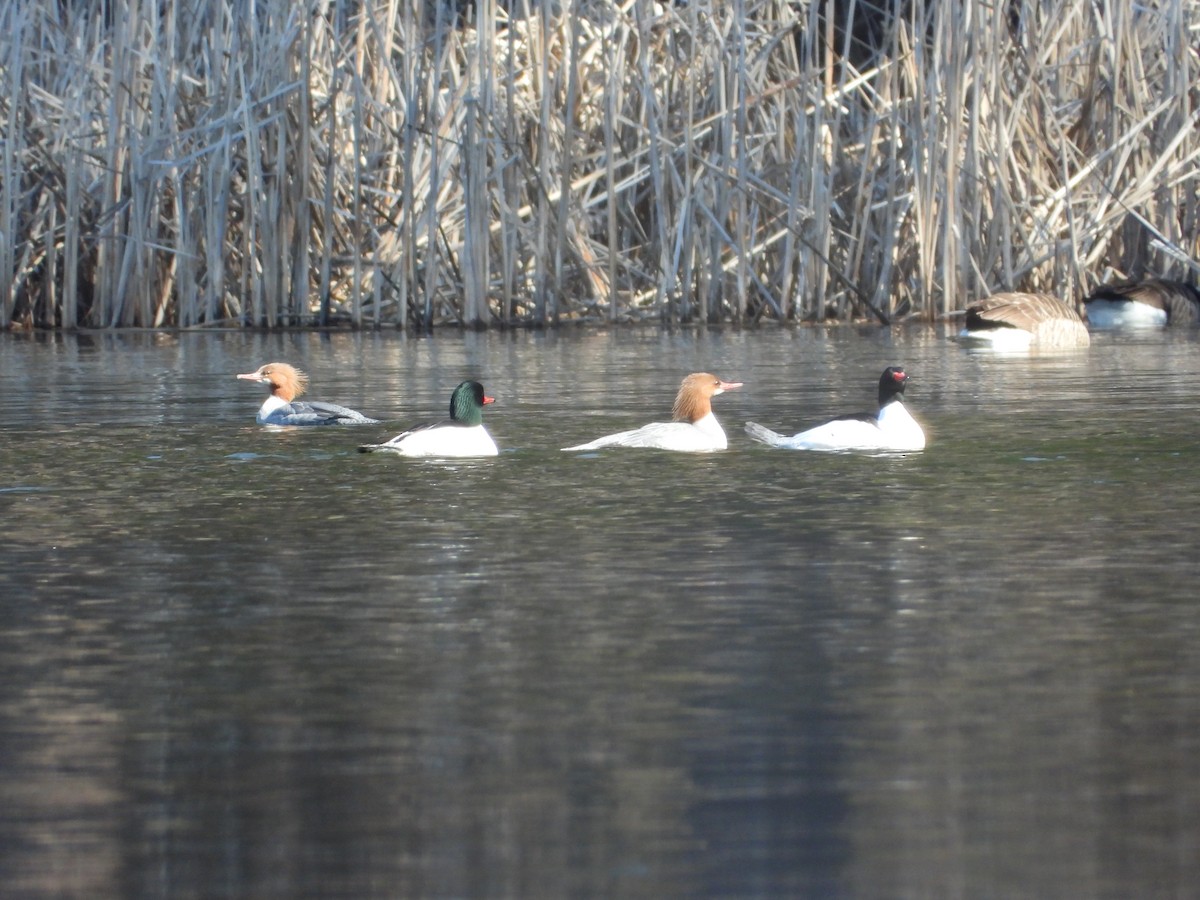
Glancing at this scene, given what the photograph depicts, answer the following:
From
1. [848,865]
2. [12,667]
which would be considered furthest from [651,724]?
[12,667]

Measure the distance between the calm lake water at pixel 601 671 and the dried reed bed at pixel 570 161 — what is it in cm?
782

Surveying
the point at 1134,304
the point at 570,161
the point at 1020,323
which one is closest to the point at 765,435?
the point at 1020,323

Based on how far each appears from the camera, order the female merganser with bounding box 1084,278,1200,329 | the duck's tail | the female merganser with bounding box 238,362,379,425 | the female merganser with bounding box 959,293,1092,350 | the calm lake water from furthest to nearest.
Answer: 1. the female merganser with bounding box 1084,278,1200,329
2. the female merganser with bounding box 959,293,1092,350
3. the female merganser with bounding box 238,362,379,425
4. the duck's tail
5. the calm lake water

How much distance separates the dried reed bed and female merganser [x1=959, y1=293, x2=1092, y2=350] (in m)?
1.55

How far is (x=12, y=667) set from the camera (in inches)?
192

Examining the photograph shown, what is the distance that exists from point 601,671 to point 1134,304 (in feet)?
45.5

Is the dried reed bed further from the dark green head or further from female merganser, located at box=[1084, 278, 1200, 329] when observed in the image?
the dark green head

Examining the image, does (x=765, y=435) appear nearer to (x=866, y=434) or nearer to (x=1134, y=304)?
(x=866, y=434)

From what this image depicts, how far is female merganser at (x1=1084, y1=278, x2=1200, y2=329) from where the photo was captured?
58.5ft

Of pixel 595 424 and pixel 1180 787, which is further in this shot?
pixel 595 424

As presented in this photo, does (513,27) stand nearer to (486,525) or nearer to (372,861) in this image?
(486,525)

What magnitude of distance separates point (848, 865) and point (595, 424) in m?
7.08

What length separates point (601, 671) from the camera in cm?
475

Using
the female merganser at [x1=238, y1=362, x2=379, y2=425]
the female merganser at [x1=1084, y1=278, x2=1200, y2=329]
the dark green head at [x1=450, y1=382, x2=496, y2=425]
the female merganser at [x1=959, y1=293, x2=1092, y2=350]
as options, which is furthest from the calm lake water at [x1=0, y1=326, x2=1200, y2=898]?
the female merganser at [x1=1084, y1=278, x2=1200, y2=329]
